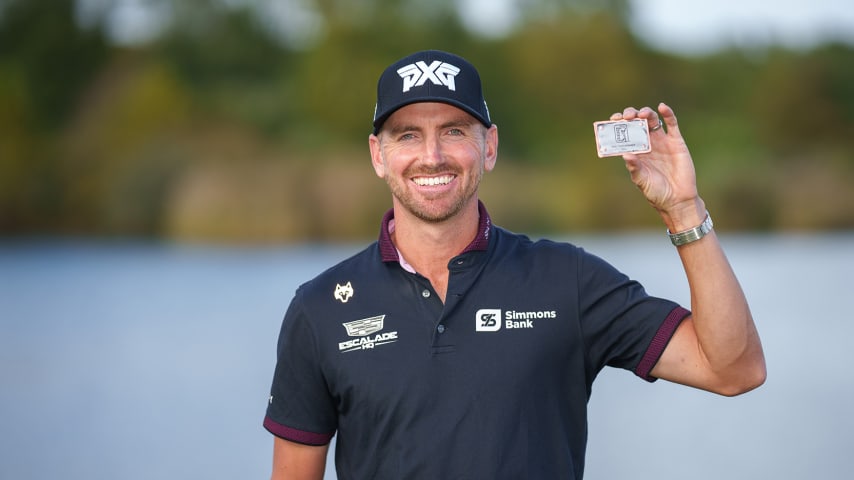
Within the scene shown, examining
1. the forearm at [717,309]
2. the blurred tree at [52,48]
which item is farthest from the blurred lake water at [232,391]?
the blurred tree at [52,48]

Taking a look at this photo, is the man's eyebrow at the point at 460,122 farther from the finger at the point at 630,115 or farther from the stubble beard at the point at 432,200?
the finger at the point at 630,115

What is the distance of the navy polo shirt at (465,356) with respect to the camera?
2779 millimetres

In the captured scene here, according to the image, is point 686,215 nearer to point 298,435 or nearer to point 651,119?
point 651,119

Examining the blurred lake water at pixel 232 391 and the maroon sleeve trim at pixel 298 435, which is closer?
the maroon sleeve trim at pixel 298 435

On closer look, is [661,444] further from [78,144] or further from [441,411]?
[78,144]

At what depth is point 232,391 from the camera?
1145 centimetres

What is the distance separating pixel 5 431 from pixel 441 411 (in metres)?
8.85

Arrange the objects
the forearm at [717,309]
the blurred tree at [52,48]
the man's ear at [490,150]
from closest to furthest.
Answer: the forearm at [717,309], the man's ear at [490,150], the blurred tree at [52,48]

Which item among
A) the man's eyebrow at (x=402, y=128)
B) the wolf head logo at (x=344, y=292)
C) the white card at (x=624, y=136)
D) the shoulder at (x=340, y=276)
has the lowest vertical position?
the wolf head logo at (x=344, y=292)

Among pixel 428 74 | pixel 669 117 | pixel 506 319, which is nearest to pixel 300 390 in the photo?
pixel 506 319

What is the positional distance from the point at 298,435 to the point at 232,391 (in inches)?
343

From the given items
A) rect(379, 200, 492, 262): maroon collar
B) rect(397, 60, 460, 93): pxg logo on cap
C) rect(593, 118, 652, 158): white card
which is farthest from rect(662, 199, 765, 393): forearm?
rect(397, 60, 460, 93): pxg logo on cap

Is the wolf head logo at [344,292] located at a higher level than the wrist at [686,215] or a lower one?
lower

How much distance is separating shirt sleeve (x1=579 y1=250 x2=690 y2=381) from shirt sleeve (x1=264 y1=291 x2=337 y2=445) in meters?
0.78
